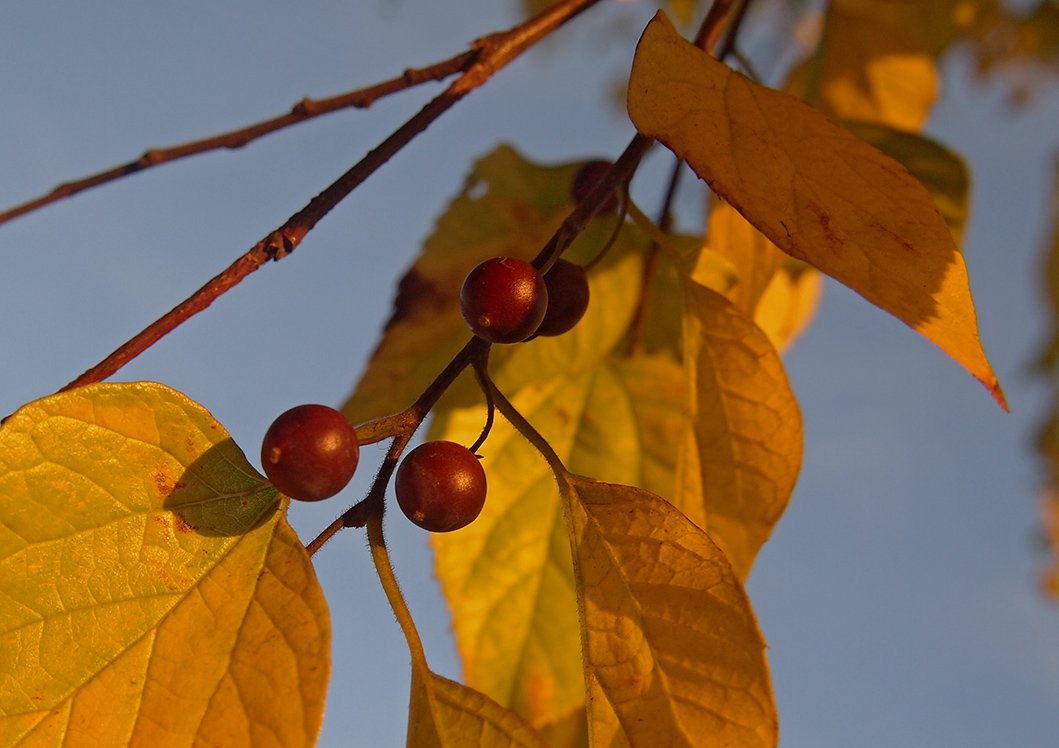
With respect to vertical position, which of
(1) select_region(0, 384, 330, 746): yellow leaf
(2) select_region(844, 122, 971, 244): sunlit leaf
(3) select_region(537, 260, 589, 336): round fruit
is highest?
(2) select_region(844, 122, 971, 244): sunlit leaf

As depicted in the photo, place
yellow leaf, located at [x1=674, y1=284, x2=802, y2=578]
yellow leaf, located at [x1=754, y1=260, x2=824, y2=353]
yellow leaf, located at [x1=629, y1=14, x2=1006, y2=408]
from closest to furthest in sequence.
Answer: yellow leaf, located at [x1=629, y1=14, x2=1006, y2=408], yellow leaf, located at [x1=674, y1=284, x2=802, y2=578], yellow leaf, located at [x1=754, y1=260, x2=824, y2=353]

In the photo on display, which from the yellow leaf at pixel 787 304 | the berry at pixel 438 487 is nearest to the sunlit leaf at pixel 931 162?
the yellow leaf at pixel 787 304

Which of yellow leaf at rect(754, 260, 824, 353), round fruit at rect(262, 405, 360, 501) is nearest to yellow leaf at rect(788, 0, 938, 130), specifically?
yellow leaf at rect(754, 260, 824, 353)

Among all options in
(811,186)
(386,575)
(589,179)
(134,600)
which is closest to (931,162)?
(589,179)

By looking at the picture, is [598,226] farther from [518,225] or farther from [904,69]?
[904,69]

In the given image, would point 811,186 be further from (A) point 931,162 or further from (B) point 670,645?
(A) point 931,162

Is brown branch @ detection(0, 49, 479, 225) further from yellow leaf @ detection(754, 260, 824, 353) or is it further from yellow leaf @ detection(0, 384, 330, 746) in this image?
yellow leaf @ detection(754, 260, 824, 353)

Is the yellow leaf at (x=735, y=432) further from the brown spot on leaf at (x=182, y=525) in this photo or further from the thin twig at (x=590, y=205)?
the brown spot on leaf at (x=182, y=525)
